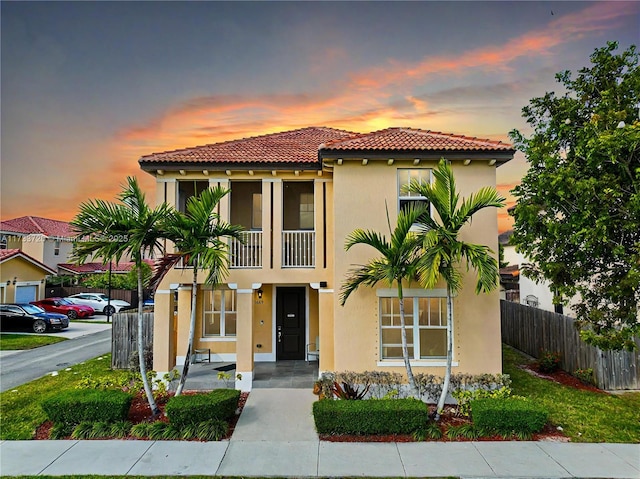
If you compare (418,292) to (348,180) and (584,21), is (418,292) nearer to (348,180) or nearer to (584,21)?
(348,180)

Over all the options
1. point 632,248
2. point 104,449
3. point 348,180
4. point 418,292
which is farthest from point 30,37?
point 632,248

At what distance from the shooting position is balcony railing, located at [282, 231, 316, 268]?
35.7 feet

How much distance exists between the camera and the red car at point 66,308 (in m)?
25.0

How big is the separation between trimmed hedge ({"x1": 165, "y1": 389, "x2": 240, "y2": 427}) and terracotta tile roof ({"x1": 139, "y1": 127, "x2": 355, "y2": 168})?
6122 mm

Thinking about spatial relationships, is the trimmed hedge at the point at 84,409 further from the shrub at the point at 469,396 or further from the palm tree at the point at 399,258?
the shrub at the point at 469,396

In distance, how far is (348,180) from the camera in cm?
992

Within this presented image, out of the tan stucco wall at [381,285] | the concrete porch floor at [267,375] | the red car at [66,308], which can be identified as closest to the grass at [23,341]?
the red car at [66,308]

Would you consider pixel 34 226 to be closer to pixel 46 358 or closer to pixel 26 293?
pixel 26 293

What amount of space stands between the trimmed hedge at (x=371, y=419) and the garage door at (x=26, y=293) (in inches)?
1099

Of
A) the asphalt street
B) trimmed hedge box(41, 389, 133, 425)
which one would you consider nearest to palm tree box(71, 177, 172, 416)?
trimmed hedge box(41, 389, 133, 425)

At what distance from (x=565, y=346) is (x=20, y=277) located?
3208 centimetres

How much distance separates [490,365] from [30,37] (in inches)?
655

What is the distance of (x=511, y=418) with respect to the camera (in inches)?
293

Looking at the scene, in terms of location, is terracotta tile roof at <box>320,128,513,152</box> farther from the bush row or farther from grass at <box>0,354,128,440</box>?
grass at <box>0,354,128,440</box>
